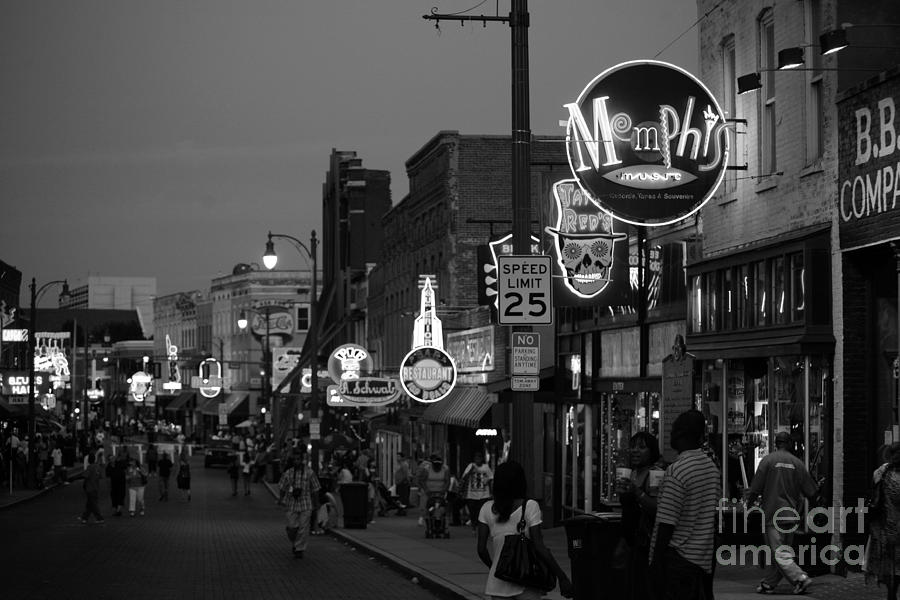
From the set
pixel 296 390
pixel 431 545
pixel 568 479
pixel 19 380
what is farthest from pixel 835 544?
pixel 296 390

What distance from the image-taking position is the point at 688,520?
32.1 feet

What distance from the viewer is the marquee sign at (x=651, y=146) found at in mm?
20109

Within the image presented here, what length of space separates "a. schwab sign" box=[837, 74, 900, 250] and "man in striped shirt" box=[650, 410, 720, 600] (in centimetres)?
788

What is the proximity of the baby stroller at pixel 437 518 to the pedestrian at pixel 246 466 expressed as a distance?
2454 cm

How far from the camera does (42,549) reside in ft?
88.0

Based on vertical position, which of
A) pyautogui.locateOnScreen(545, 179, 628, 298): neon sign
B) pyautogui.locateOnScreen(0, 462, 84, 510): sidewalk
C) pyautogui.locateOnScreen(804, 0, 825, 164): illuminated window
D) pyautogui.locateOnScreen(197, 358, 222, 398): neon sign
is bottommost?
pyautogui.locateOnScreen(0, 462, 84, 510): sidewalk

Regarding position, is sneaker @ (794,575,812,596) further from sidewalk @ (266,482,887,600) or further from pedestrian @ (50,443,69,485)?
pedestrian @ (50,443,69,485)

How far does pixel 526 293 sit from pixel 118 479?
25.4 meters

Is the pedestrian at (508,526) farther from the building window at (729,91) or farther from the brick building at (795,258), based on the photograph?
the building window at (729,91)

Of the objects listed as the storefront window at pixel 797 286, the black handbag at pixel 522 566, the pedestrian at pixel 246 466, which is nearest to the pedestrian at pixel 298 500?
the storefront window at pixel 797 286

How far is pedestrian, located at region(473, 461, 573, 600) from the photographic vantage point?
11.0 metres

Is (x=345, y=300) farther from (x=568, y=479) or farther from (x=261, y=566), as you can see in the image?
(x=261, y=566)

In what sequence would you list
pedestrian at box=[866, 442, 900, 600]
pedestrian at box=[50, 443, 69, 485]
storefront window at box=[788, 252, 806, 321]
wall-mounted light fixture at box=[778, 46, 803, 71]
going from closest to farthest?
1. pedestrian at box=[866, 442, 900, 600]
2. wall-mounted light fixture at box=[778, 46, 803, 71]
3. storefront window at box=[788, 252, 806, 321]
4. pedestrian at box=[50, 443, 69, 485]

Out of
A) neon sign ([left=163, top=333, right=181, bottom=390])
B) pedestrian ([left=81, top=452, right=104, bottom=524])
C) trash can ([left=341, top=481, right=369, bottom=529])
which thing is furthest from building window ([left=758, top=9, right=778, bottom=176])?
neon sign ([left=163, top=333, right=181, bottom=390])
